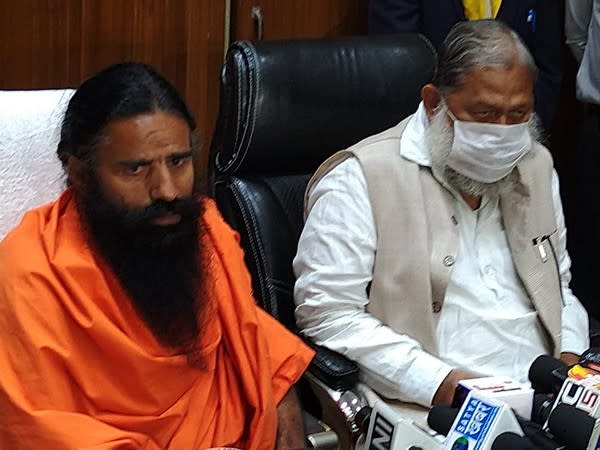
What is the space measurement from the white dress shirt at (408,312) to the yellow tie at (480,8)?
3.60ft

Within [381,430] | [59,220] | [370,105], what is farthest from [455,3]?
[381,430]

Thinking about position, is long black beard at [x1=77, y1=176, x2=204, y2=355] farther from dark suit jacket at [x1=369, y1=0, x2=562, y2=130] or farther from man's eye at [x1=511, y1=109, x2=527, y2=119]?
dark suit jacket at [x1=369, y1=0, x2=562, y2=130]

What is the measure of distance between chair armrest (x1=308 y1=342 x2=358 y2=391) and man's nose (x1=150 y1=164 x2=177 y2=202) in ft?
1.59

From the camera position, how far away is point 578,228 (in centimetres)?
381

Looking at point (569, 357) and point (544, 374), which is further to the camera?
point (569, 357)

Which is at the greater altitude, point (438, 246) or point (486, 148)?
point (486, 148)

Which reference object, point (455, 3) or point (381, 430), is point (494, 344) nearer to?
point (381, 430)

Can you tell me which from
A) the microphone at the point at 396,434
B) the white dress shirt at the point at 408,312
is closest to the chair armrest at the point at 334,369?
the white dress shirt at the point at 408,312

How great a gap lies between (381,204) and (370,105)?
39 centimetres

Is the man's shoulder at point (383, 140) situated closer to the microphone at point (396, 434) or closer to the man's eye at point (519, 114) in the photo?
the man's eye at point (519, 114)

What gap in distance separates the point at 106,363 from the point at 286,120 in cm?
82

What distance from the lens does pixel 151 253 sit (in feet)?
6.36

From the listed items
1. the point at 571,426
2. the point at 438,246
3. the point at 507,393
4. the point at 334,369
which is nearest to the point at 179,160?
the point at 334,369

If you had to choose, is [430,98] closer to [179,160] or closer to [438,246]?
[438,246]
